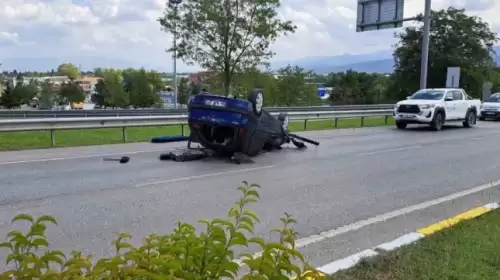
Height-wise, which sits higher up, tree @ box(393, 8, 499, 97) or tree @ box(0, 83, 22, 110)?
tree @ box(393, 8, 499, 97)

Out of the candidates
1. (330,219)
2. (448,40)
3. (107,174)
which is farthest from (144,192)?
(448,40)

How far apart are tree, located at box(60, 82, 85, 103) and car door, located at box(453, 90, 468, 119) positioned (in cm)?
7420

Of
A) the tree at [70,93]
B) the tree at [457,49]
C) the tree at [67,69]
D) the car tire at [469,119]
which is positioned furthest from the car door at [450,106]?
the tree at [67,69]

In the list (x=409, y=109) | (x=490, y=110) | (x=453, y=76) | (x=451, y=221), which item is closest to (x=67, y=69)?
(x=453, y=76)

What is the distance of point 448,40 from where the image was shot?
5144cm

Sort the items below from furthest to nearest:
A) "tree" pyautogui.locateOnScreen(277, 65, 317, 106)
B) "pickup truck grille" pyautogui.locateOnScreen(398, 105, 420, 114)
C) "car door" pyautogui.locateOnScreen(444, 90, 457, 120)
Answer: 1. "tree" pyautogui.locateOnScreen(277, 65, 317, 106)
2. "car door" pyautogui.locateOnScreen(444, 90, 457, 120)
3. "pickup truck grille" pyautogui.locateOnScreen(398, 105, 420, 114)

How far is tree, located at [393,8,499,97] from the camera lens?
51062 millimetres

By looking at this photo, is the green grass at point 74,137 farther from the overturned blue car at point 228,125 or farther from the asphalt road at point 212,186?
the overturned blue car at point 228,125

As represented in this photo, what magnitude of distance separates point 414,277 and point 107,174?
6.85m

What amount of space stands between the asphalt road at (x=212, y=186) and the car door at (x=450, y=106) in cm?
837

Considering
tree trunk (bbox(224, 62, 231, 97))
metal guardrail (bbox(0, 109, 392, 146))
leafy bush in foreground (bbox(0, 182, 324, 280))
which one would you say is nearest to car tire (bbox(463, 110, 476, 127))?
metal guardrail (bbox(0, 109, 392, 146))

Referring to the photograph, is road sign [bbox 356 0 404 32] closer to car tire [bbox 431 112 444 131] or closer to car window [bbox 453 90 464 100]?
car window [bbox 453 90 464 100]

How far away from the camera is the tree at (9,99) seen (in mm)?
74062

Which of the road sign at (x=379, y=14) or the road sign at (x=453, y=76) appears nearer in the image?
the road sign at (x=379, y=14)
